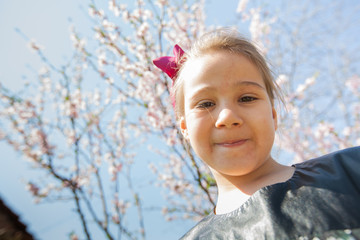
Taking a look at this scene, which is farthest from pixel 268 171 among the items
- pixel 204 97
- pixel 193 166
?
pixel 193 166

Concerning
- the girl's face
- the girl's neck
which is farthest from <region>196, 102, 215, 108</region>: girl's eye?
the girl's neck

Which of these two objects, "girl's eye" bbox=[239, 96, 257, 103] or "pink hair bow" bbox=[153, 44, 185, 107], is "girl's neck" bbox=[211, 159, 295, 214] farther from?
"pink hair bow" bbox=[153, 44, 185, 107]

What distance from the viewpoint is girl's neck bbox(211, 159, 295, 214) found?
2.90ft

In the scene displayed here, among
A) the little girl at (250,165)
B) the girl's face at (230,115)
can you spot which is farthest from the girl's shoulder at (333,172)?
the girl's face at (230,115)

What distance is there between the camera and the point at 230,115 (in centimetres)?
87

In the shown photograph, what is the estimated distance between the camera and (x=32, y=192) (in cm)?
390

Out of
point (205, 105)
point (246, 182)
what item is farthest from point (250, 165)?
point (205, 105)

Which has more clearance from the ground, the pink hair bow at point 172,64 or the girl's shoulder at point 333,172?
the pink hair bow at point 172,64

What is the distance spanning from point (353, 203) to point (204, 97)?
600 mm

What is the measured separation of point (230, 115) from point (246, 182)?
0.95 ft

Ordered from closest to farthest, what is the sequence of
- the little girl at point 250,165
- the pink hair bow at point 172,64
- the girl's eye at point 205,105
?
1. the little girl at point 250,165
2. the girl's eye at point 205,105
3. the pink hair bow at point 172,64

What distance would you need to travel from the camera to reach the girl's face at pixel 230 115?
0.90m

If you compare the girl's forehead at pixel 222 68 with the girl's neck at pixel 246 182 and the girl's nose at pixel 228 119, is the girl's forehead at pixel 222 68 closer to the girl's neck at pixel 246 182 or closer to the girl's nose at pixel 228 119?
the girl's nose at pixel 228 119

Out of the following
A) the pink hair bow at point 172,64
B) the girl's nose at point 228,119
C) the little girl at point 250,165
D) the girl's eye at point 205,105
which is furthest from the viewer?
the pink hair bow at point 172,64
